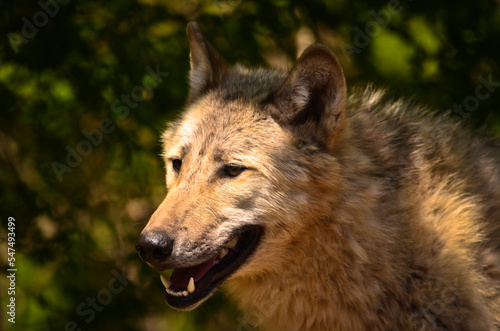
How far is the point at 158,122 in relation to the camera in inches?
198

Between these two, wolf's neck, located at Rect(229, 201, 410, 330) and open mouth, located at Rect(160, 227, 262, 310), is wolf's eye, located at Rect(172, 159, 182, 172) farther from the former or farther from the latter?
wolf's neck, located at Rect(229, 201, 410, 330)

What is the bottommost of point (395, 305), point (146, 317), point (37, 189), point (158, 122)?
point (146, 317)

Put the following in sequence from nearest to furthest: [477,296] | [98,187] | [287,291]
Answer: [477,296], [287,291], [98,187]

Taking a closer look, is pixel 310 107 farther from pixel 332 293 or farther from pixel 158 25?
pixel 158 25

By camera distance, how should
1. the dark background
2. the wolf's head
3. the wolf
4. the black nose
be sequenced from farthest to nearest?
1. the dark background
2. the wolf
3. the wolf's head
4. the black nose

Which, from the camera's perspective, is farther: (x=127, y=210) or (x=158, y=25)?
(x=127, y=210)

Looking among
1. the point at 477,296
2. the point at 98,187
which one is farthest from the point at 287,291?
the point at 98,187

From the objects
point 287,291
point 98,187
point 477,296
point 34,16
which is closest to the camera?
point 477,296

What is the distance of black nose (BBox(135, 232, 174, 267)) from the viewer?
3.10 m

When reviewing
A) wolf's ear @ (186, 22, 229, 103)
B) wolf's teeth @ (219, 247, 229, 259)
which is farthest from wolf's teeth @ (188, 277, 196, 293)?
wolf's ear @ (186, 22, 229, 103)

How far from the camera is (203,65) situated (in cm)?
405

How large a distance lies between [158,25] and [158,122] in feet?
2.54

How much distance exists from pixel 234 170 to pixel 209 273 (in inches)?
22.7

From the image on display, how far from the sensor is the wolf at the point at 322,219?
3312mm
